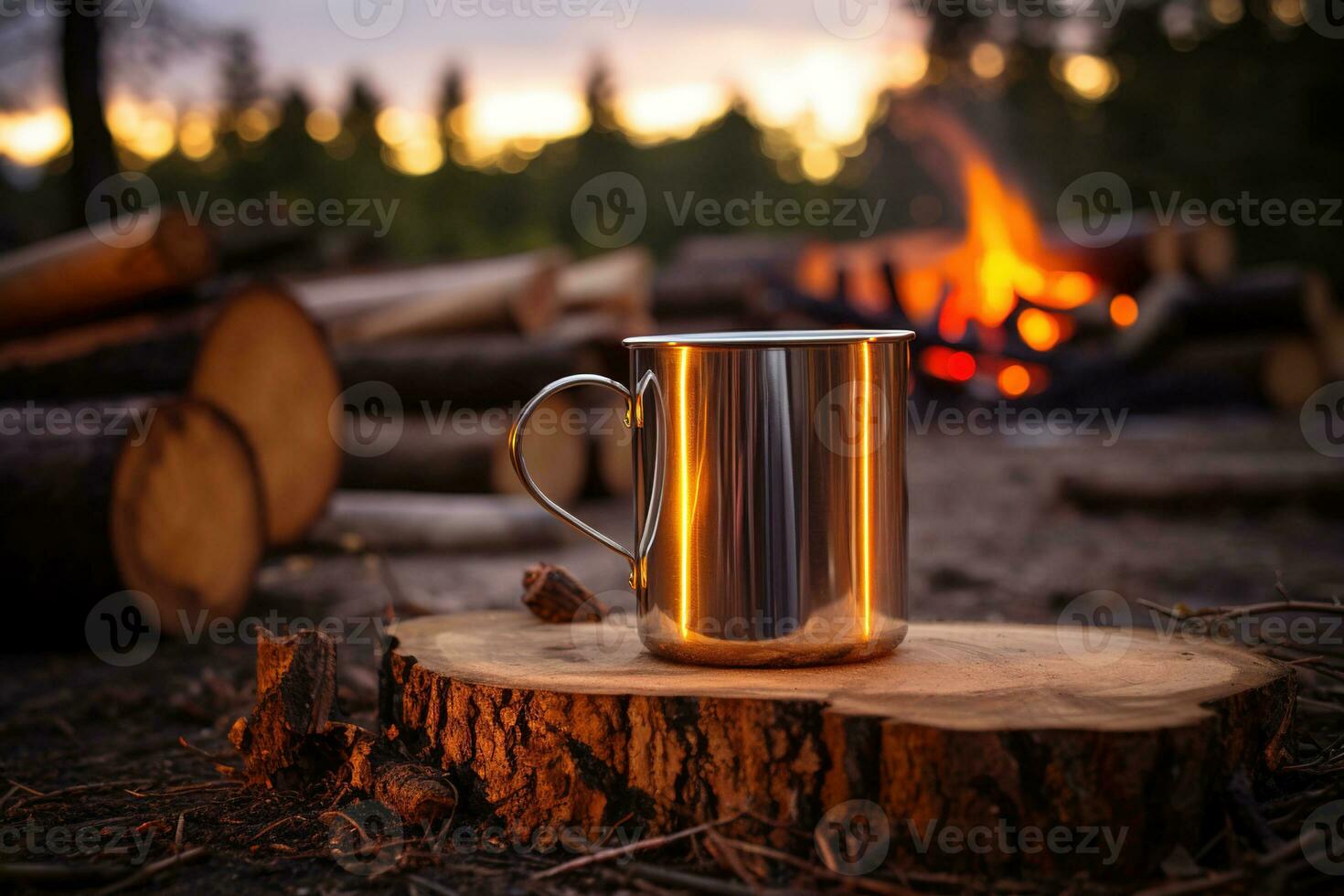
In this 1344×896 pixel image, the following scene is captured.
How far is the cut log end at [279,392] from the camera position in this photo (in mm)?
4496

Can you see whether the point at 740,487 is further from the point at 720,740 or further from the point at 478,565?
the point at 478,565

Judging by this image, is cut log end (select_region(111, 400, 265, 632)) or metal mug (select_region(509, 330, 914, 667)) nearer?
metal mug (select_region(509, 330, 914, 667))

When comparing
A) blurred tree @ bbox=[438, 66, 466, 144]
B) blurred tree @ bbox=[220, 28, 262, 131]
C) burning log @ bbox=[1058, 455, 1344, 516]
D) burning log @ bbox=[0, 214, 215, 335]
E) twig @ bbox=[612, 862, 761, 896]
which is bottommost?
twig @ bbox=[612, 862, 761, 896]

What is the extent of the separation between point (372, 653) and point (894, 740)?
2212mm

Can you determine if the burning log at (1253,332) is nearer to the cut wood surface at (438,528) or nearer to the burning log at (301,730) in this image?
the cut wood surface at (438,528)

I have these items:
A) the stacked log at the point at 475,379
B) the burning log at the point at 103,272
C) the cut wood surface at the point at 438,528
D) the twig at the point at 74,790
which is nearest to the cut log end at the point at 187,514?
the burning log at the point at 103,272

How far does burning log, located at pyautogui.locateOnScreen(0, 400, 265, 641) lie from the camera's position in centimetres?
347

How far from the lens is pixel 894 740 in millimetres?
1621

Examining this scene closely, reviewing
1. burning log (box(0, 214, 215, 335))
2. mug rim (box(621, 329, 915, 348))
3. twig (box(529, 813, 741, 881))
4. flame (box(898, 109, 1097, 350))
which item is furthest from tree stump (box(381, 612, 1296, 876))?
flame (box(898, 109, 1097, 350))

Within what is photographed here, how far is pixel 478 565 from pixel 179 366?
4.91 feet

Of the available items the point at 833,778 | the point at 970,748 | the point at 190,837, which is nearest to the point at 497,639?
the point at 190,837

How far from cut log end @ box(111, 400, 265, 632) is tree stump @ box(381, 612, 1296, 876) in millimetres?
1905

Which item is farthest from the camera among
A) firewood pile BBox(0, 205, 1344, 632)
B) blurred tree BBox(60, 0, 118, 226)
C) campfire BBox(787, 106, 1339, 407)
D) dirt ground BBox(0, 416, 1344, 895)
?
campfire BBox(787, 106, 1339, 407)

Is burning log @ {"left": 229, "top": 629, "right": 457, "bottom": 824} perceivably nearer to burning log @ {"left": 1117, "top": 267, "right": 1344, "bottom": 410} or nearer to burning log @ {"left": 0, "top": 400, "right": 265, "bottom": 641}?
burning log @ {"left": 0, "top": 400, "right": 265, "bottom": 641}
